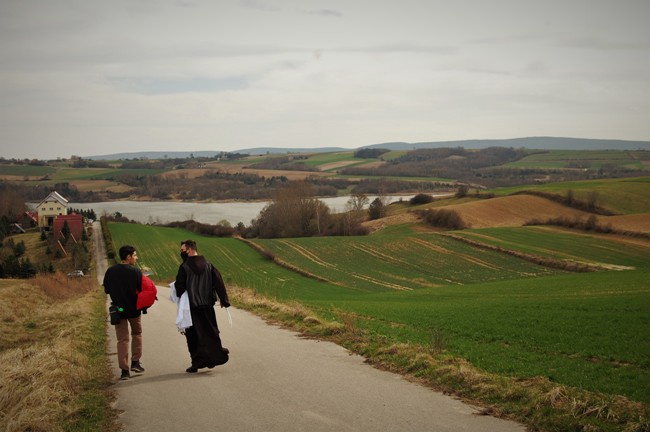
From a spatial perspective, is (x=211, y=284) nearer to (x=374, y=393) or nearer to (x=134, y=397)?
(x=134, y=397)

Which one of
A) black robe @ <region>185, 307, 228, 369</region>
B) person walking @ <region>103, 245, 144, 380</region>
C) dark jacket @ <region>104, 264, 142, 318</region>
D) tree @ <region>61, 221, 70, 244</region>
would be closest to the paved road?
black robe @ <region>185, 307, 228, 369</region>

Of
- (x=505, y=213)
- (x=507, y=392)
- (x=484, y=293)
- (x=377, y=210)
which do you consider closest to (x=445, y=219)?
(x=505, y=213)

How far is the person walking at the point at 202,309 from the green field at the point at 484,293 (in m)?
4.35

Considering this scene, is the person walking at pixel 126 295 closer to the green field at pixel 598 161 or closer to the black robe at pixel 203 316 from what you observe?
the black robe at pixel 203 316

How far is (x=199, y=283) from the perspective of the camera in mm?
9977

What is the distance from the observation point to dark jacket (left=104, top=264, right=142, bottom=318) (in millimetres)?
10047

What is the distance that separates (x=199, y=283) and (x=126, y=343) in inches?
61.2

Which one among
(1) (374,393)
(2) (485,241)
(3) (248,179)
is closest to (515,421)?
(1) (374,393)

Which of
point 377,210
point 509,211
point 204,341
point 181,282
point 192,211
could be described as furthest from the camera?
point 192,211

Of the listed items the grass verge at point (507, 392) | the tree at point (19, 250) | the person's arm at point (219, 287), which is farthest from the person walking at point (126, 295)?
the tree at point (19, 250)

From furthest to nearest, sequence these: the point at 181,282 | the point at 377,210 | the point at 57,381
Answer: the point at 377,210 < the point at 181,282 < the point at 57,381

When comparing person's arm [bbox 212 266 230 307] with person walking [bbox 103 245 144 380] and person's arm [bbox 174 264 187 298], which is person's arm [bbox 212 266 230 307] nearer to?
person's arm [bbox 174 264 187 298]

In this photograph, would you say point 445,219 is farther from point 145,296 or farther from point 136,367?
point 136,367

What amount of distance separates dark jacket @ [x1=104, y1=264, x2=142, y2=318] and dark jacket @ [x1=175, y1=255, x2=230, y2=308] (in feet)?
2.56
